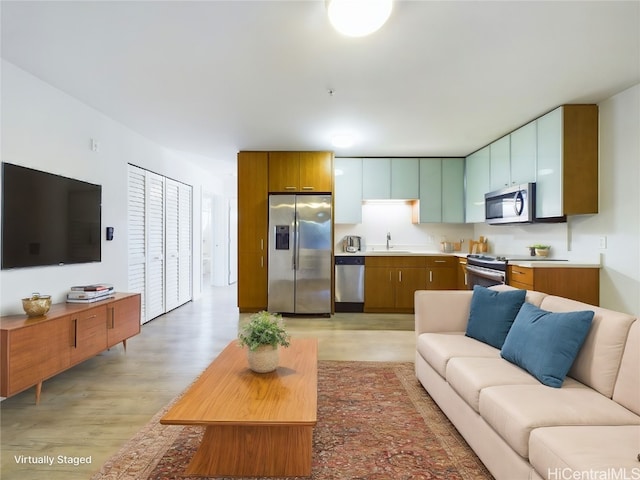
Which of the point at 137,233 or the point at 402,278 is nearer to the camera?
the point at 137,233

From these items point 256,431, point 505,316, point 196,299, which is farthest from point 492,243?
point 196,299

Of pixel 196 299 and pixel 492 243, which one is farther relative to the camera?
pixel 196 299

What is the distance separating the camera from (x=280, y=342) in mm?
Answer: 1989

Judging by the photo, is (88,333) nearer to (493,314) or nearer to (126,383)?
(126,383)

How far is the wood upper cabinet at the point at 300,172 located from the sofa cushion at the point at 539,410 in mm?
3888

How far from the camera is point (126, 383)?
9.07 ft

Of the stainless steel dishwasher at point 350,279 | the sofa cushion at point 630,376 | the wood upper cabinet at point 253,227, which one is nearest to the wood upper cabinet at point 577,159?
the sofa cushion at point 630,376

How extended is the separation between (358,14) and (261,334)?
183 cm

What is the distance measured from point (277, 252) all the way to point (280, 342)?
312 cm

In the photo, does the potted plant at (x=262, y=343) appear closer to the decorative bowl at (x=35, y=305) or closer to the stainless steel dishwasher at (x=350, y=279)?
the decorative bowl at (x=35, y=305)

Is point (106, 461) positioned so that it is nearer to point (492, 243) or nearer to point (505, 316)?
point (505, 316)

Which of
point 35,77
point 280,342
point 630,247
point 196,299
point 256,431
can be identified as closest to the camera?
point 256,431

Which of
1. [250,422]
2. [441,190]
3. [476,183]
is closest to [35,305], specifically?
[250,422]

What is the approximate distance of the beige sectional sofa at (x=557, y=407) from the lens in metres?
1.21
